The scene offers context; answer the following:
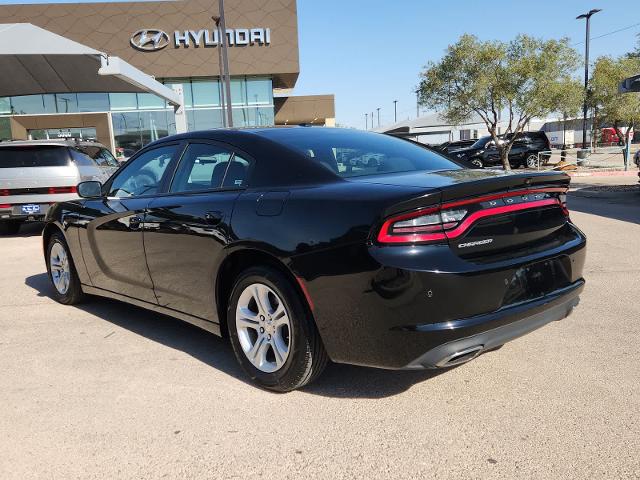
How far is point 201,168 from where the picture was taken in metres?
3.82

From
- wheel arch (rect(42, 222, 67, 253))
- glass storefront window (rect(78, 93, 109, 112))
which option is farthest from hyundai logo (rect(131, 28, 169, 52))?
wheel arch (rect(42, 222, 67, 253))

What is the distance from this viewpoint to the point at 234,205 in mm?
3309

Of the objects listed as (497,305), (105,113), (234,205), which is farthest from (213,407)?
(105,113)

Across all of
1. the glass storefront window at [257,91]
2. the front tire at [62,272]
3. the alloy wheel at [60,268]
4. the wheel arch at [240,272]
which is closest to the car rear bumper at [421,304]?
the wheel arch at [240,272]

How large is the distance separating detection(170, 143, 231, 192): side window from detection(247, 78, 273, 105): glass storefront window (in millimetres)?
28839

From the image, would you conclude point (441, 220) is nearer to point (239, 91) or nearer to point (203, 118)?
point (203, 118)

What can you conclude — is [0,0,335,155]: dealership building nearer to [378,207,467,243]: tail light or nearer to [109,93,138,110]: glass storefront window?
[109,93,138,110]: glass storefront window

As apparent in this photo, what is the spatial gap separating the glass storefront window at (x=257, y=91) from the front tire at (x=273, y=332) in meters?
29.7

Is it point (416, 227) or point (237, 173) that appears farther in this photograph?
point (237, 173)

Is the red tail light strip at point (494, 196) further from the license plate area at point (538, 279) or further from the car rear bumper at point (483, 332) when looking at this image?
the car rear bumper at point (483, 332)

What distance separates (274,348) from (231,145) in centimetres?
135

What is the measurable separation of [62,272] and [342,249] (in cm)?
373

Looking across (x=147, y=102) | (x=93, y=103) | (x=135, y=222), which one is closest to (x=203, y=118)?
(x=147, y=102)

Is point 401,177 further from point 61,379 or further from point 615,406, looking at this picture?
point 61,379
